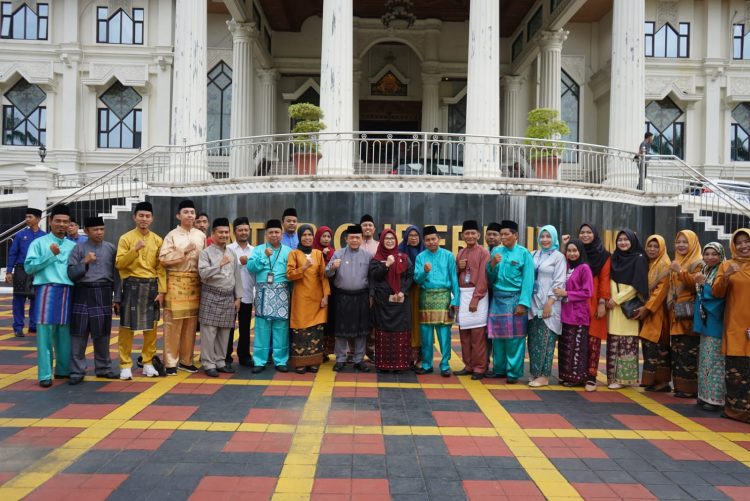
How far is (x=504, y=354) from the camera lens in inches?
260

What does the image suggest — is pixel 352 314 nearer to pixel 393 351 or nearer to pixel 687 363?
pixel 393 351

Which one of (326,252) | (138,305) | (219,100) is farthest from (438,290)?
(219,100)

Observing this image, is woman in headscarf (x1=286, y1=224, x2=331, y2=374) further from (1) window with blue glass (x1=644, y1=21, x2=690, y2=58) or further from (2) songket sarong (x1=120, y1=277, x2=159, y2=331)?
(1) window with blue glass (x1=644, y1=21, x2=690, y2=58)

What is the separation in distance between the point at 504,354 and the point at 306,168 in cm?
784

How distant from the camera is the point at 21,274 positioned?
8.66 m

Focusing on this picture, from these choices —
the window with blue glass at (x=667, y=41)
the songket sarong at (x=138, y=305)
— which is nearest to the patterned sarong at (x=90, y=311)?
the songket sarong at (x=138, y=305)

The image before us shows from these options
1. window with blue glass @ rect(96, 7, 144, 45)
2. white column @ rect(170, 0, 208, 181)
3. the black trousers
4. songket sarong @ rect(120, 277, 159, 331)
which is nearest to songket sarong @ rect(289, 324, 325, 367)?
the black trousers

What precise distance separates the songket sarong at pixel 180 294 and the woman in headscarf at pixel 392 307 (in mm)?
2114

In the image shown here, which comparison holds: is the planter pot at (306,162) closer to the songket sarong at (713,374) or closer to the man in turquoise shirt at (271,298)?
the man in turquoise shirt at (271,298)

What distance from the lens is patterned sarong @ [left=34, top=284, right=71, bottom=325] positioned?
18.9 feet

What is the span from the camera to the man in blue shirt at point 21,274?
27.9 ft

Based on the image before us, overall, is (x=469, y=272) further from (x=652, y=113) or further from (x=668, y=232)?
(x=652, y=113)

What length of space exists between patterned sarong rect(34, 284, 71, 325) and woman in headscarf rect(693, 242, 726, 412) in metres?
6.51

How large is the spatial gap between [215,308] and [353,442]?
2812 mm
